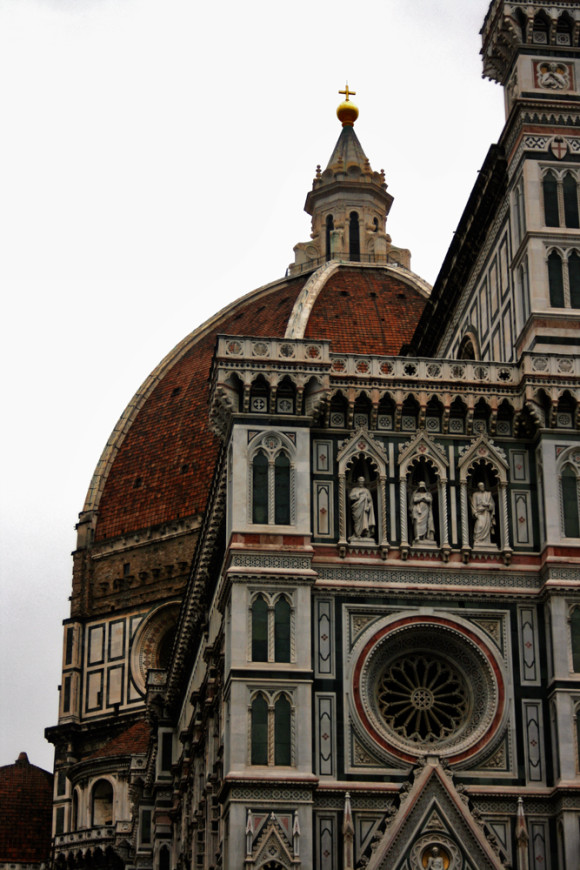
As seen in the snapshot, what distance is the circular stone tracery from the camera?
34.4 meters

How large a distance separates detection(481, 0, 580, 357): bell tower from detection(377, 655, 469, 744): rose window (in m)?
7.30

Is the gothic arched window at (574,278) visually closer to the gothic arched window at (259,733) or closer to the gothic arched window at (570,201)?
the gothic arched window at (570,201)

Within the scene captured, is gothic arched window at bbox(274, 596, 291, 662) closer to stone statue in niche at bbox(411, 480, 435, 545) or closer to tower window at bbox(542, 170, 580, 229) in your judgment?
stone statue in niche at bbox(411, 480, 435, 545)

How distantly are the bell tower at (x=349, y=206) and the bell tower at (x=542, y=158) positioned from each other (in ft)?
152

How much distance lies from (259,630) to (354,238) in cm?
5636

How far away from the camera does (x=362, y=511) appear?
35.8 meters

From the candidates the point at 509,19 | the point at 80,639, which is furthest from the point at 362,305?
the point at 509,19

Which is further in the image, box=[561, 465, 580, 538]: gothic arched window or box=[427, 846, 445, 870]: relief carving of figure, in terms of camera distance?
box=[561, 465, 580, 538]: gothic arched window

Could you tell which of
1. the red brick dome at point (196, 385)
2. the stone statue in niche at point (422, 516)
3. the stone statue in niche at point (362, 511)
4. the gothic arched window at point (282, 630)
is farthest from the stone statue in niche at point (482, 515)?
the red brick dome at point (196, 385)

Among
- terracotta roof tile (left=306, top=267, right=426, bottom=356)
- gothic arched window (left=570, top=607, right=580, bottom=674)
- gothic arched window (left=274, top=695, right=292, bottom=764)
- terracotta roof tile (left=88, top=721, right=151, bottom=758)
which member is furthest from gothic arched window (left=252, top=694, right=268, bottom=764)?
terracotta roof tile (left=306, top=267, right=426, bottom=356)

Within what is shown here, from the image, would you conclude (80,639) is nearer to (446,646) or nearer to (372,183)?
(372,183)

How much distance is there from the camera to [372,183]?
88.4 meters

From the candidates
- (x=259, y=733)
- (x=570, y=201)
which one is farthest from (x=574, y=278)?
(x=259, y=733)

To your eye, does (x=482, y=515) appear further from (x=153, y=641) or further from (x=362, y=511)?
(x=153, y=641)
